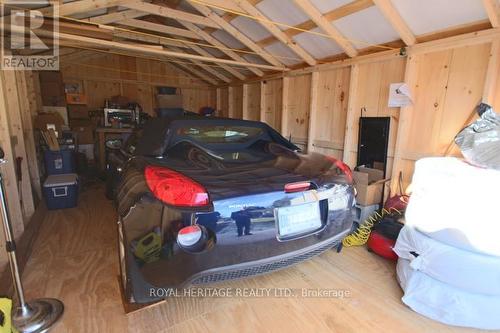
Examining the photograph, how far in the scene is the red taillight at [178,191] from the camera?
4.06ft

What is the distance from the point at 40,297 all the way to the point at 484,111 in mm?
3366

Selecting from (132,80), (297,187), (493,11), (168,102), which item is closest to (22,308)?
(297,187)

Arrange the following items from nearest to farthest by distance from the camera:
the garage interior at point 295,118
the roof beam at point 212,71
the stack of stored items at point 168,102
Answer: the garage interior at point 295,118, the roof beam at point 212,71, the stack of stored items at point 168,102

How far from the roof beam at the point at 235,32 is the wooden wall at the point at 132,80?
3476 millimetres

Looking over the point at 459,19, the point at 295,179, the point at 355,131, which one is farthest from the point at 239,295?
the point at 459,19

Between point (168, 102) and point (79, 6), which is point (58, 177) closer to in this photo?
point (79, 6)

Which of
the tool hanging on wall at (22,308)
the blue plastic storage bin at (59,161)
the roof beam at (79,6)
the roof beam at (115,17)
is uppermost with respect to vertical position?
the roof beam at (115,17)

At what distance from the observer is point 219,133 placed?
2057 millimetres

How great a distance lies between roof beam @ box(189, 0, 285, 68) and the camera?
3705mm

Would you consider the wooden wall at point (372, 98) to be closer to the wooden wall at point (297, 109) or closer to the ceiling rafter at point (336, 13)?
the ceiling rafter at point (336, 13)

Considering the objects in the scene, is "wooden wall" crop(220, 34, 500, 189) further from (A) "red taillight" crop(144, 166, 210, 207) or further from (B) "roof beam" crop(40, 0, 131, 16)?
(B) "roof beam" crop(40, 0, 131, 16)

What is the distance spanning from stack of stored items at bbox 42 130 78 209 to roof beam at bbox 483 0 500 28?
4432 millimetres

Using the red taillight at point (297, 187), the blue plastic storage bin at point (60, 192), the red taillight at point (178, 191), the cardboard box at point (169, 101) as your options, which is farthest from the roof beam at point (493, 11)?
the cardboard box at point (169, 101)

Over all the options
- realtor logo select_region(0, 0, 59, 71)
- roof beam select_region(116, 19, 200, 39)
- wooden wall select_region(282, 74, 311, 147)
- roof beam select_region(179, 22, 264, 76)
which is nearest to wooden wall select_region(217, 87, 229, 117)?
roof beam select_region(179, 22, 264, 76)
